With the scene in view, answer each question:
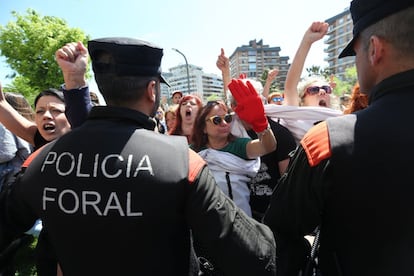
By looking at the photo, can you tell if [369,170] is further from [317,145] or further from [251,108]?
[251,108]

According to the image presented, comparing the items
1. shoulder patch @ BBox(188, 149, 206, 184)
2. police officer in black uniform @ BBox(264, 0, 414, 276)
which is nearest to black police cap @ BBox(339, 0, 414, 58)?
police officer in black uniform @ BBox(264, 0, 414, 276)

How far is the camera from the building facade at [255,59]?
10188 centimetres

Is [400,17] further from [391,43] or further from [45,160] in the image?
[45,160]

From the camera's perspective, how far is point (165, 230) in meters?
1.08

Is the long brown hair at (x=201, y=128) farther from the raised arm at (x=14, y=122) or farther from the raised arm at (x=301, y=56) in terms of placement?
the raised arm at (x=14, y=122)

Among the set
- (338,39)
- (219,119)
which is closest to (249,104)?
(219,119)

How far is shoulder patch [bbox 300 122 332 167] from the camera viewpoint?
3.06 feet

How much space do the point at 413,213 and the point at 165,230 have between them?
0.85m

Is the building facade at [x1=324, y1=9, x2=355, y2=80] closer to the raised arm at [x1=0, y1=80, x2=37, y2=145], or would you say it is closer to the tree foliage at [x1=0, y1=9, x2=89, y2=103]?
the tree foliage at [x1=0, y1=9, x2=89, y2=103]

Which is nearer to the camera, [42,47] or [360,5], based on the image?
[360,5]

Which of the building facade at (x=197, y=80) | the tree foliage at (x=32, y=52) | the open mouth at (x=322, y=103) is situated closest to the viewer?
the open mouth at (x=322, y=103)

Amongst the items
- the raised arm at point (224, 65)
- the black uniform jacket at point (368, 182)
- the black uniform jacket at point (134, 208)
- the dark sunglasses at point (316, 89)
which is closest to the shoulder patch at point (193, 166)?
the black uniform jacket at point (134, 208)

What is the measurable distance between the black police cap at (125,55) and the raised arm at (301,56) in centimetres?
150

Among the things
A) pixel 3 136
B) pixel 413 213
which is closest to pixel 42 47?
pixel 3 136
